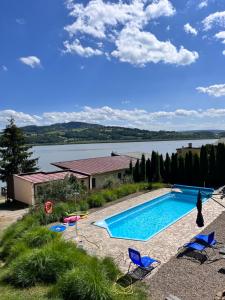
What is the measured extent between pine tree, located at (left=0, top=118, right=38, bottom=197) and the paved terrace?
661 inches

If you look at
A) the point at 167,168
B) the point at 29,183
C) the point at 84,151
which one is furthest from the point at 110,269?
the point at 84,151

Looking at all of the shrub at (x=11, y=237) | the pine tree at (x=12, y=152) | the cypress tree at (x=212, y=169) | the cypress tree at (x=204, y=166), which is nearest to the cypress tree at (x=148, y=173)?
the cypress tree at (x=204, y=166)

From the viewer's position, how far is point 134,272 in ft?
28.0

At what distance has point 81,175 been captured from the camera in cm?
2492

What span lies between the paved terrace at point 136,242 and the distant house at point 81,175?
7.45 m

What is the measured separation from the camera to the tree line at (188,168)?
26.0m

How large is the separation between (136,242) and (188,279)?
3.87 metres

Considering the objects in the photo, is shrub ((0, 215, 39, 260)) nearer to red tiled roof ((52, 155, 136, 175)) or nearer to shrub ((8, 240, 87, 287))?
shrub ((8, 240, 87, 287))

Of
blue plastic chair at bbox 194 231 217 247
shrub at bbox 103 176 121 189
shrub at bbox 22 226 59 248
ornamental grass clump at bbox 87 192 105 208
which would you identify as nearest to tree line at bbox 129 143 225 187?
shrub at bbox 103 176 121 189

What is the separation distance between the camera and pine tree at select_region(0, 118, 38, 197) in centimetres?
2989

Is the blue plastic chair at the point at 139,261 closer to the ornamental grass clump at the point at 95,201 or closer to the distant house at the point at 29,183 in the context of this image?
the ornamental grass clump at the point at 95,201

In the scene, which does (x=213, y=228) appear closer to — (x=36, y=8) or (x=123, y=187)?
(x=123, y=187)

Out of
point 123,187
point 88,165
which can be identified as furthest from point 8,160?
point 123,187

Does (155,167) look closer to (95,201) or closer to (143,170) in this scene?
(143,170)
